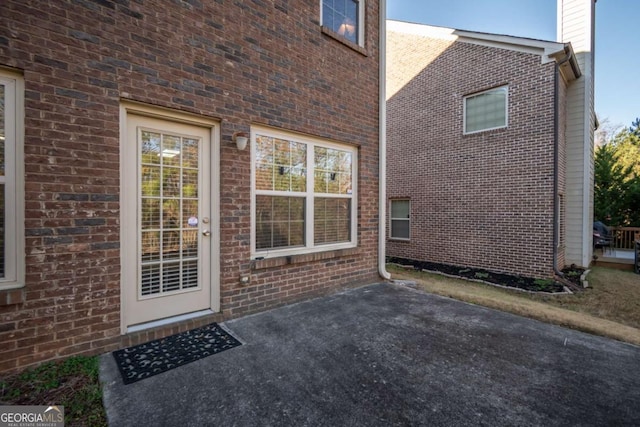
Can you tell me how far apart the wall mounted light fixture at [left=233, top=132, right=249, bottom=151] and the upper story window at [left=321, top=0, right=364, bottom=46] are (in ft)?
7.86

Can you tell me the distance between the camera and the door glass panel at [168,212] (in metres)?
2.96

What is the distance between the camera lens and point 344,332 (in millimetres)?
3131

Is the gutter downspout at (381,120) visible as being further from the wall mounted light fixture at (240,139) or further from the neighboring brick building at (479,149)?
the neighboring brick building at (479,149)

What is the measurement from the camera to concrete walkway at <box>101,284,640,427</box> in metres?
1.88

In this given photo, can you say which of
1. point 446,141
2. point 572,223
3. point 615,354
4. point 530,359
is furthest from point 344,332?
point 572,223

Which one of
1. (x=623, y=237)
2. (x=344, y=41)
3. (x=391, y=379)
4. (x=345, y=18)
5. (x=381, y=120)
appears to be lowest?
(x=391, y=379)

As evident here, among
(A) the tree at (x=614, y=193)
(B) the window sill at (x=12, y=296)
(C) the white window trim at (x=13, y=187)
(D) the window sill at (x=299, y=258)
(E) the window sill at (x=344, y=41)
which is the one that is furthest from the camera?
(A) the tree at (x=614, y=193)

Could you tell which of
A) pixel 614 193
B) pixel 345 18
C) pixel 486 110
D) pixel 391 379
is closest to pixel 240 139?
pixel 391 379

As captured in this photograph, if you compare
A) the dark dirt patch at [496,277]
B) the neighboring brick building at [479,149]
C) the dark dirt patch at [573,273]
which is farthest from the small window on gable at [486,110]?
the dark dirt patch at [573,273]

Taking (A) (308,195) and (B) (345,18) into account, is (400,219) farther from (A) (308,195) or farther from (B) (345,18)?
(B) (345,18)

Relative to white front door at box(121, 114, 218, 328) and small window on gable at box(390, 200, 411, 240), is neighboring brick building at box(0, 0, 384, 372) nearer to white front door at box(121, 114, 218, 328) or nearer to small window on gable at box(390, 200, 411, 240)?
white front door at box(121, 114, 218, 328)

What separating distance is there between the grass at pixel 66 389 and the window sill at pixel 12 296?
56cm

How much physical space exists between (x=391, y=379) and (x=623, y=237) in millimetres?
13889

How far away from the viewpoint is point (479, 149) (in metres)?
7.87
